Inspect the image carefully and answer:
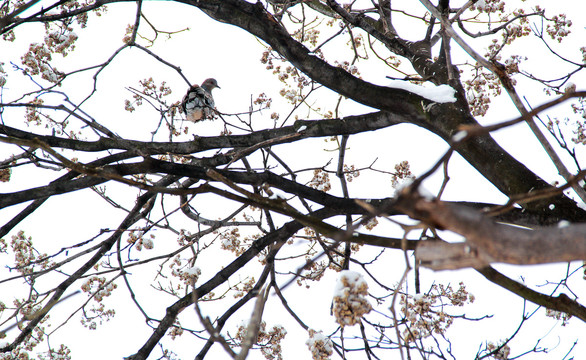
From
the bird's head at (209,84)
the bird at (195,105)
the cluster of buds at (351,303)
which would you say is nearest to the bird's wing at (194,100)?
the bird at (195,105)

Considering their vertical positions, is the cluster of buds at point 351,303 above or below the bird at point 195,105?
below

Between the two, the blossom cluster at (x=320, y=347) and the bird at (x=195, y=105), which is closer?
the blossom cluster at (x=320, y=347)

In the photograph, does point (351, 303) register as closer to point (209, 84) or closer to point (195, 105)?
point (195, 105)

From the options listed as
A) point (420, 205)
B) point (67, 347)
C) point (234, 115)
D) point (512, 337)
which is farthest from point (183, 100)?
point (420, 205)

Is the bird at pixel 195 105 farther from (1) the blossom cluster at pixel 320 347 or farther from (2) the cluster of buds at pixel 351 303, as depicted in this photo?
(2) the cluster of buds at pixel 351 303

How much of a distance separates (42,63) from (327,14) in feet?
11.3

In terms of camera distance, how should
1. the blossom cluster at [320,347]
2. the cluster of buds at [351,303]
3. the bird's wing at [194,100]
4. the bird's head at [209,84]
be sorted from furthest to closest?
the bird's head at [209,84] < the bird's wing at [194,100] < the blossom cluster at [320,347] < the cluster of buds at [351,303]

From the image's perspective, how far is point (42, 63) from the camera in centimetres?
460

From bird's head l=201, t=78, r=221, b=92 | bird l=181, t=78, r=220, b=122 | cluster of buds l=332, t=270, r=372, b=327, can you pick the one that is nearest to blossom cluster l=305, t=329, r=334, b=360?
cluster of buds l=332, t=270, r=372, b=327

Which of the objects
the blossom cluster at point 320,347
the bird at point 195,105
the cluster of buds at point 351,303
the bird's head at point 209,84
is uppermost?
the bird's head at point 209,84

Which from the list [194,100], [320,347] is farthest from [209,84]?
[320,347]

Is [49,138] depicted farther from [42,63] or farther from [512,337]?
[512,337]

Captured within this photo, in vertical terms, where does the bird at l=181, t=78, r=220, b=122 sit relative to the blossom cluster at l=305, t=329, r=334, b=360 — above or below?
above

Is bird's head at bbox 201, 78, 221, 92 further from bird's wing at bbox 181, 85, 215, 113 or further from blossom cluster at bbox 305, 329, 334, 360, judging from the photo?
blossom cluster at bbox 305, 329, 334, 360
